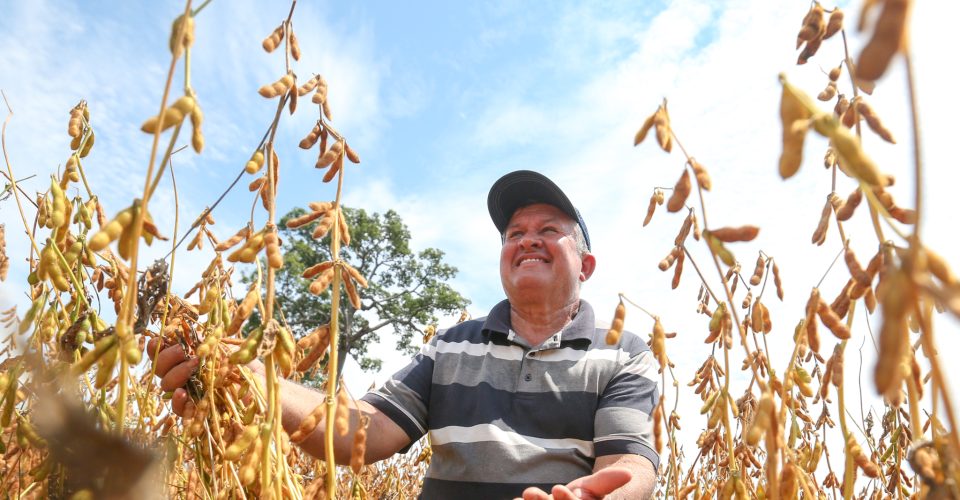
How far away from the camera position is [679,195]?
85cm

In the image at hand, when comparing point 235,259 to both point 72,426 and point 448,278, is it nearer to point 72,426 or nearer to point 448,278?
point 72,426

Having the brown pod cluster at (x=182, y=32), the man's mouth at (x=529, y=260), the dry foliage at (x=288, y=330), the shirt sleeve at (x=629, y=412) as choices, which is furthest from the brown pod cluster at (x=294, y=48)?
the man's mouth at (x=529, y=260)

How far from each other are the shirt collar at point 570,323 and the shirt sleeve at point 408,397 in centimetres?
31

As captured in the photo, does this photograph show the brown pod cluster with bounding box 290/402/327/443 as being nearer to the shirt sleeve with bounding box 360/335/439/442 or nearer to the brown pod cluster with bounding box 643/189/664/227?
the brown pod cluster with bounding box 643/189/664/227

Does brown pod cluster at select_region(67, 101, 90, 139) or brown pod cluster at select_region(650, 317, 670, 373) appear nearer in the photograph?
brown pod cluster at select_region(650, 317, 670, 373)

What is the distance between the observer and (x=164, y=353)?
4.80 ft

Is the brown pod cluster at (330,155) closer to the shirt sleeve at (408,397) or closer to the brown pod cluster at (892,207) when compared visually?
the brown pod cluster at (892,207)

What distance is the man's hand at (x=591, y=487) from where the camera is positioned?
135cm

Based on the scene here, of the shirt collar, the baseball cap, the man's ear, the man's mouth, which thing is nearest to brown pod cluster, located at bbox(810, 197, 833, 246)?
the shirt collar

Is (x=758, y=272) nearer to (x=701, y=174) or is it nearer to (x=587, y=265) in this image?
(x=701, y=174)

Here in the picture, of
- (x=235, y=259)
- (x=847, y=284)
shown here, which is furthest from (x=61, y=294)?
(x=847, y=284)

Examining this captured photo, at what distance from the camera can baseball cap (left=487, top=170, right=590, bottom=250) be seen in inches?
122

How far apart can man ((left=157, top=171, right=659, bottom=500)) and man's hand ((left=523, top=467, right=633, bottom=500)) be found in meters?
0.45

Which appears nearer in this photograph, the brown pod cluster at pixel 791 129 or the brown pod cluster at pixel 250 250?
the brown pod cluster at pixel 791 129
